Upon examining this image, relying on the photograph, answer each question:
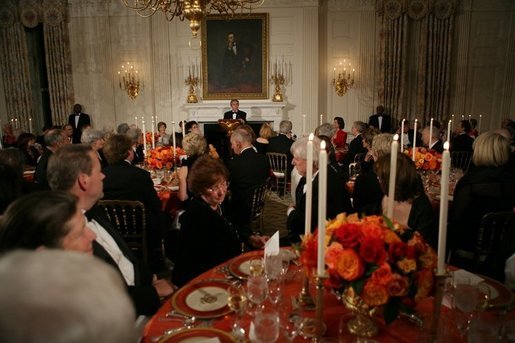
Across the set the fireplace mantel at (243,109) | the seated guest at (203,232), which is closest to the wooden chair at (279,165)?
the fireplace mantel at (243,109)

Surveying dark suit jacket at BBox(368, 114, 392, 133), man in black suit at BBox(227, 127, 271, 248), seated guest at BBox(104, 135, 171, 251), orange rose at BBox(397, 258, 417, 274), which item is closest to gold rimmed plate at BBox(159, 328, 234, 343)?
orange rose at BBox(397, 258, 417, 274)

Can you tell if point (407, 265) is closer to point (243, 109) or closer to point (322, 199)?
point (322, 199)

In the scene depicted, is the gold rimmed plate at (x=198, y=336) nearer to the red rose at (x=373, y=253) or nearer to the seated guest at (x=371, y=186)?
the red rose at (x=373, y=253)

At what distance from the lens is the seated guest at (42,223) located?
147cm

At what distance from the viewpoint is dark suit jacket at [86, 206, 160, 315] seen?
2.18 m

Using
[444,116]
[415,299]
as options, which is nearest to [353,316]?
[415,299]

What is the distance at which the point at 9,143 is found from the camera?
319 inches

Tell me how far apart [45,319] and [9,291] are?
0.09 metres

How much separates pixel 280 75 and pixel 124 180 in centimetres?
738

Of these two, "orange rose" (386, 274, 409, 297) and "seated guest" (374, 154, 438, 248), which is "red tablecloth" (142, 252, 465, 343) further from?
"seated guest" (374, 154, 438, 248)

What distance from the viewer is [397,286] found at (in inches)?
57.3

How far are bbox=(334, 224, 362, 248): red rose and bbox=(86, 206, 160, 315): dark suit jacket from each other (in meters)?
1.18

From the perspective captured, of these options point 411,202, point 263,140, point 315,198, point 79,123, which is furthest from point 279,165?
point 79,123

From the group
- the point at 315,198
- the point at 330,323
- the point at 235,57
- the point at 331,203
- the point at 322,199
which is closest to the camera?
the point at 322,199
